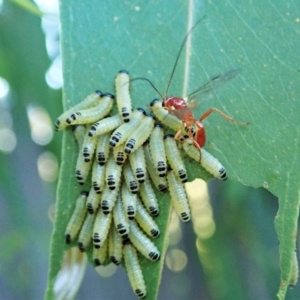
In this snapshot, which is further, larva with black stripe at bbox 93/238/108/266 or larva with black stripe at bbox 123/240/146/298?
larva with black stripe at bbox 93/238/108/266

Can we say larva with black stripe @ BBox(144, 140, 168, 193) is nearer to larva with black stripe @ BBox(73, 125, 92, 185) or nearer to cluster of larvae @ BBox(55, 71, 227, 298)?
cluster of larvae @ BBox(55, 71, 227, 298)

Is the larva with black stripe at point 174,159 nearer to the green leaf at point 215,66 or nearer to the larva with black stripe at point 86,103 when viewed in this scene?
the green leaf at point 215,66

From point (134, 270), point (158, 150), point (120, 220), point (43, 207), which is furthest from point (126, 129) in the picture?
point (43, 207)

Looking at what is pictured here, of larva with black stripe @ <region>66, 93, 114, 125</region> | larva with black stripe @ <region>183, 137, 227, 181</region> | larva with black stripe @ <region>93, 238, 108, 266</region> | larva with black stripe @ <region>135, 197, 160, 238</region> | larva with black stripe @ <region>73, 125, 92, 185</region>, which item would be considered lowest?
larva with black stripe @ <region>93, 238, 108, 266</region>

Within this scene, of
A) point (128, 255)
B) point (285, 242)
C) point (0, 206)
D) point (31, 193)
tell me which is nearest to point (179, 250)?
point (31, 193)

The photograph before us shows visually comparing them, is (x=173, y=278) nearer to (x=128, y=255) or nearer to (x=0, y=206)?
(x=0, y=206)

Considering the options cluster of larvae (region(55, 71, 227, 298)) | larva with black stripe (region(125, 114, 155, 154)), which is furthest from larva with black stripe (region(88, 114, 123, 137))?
larva with black stripe (region(125, 114, 155, 154))
